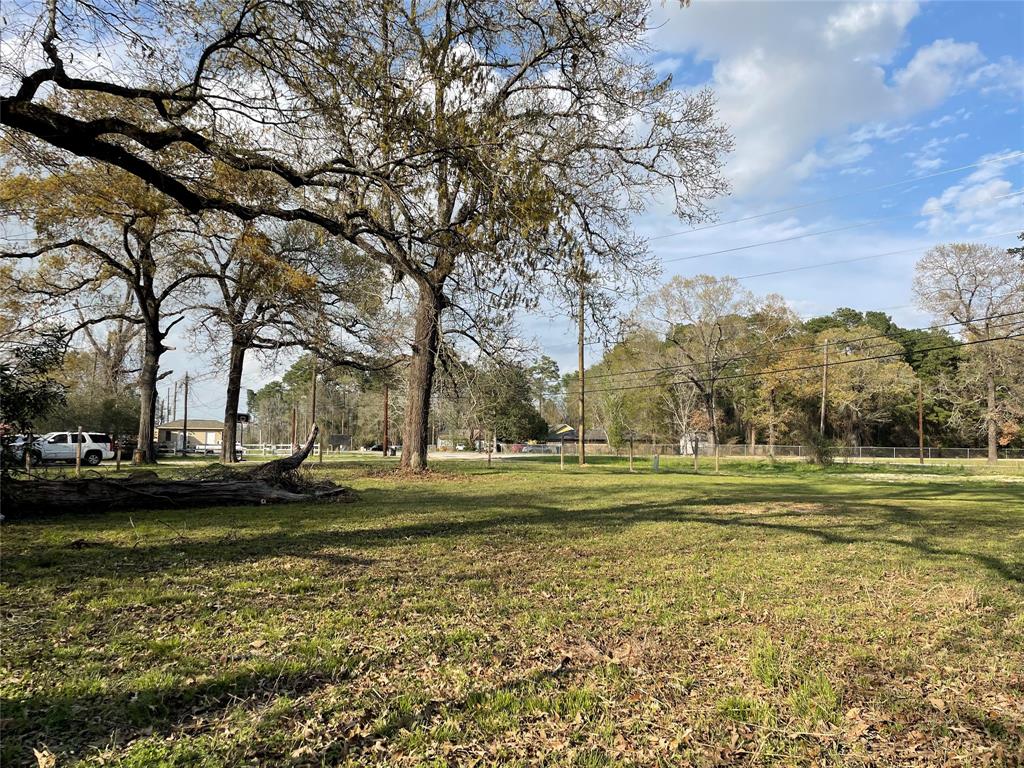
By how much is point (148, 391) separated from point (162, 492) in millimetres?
16619

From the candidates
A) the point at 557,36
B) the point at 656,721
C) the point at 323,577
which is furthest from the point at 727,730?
the point at 557,36

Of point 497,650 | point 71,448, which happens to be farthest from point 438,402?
point 71,448

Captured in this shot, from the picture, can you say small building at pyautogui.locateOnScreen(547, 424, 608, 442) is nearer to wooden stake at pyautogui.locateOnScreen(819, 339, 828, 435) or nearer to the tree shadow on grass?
wooden stake at pyautogui.locateOnScreen(819, 339, 828, 435)

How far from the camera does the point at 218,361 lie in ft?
80.2

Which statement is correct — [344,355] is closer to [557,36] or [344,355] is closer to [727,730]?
[557,36]

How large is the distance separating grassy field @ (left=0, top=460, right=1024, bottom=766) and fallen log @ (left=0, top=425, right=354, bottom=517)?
2.17 ft

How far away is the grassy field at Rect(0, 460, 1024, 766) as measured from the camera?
2.68 meters

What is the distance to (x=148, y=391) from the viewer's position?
2356 cm

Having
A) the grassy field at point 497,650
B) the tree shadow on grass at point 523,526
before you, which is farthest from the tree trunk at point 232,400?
the grassy field at point 497,650

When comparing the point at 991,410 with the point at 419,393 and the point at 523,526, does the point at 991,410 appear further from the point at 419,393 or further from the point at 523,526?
the point at 523,526

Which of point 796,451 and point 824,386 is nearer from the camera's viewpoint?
point 824,386

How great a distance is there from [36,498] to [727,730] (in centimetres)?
943

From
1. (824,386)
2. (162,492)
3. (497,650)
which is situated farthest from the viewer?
(824,386)

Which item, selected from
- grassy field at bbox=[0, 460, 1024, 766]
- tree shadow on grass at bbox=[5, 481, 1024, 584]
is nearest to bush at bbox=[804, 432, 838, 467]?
tree shadow on grass at bbox=[5, 481, 1024, 584]
